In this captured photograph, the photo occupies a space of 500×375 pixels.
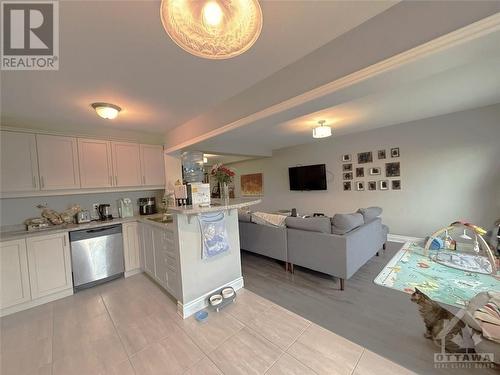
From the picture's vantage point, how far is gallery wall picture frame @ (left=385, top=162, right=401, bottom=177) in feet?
12.9

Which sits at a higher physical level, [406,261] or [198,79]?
[198,79]

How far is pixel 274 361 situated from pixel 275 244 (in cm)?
155

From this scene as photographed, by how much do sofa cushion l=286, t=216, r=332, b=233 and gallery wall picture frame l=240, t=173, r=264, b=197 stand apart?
12.5ft

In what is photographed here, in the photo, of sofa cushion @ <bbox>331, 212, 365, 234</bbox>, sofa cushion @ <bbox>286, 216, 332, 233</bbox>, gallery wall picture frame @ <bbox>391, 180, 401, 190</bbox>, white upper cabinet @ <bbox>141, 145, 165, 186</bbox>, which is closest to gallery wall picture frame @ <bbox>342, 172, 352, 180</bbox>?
gallery wall picture frame @ <bbox>391, 180, 401, 190</bbox>

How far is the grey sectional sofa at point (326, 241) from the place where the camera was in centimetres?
228

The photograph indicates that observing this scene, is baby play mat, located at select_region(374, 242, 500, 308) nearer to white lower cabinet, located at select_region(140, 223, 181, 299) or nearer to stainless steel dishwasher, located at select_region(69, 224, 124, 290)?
white lower cabinet, located at select_region(140, 223, 181, 299)

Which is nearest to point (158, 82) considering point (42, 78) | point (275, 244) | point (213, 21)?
point (42, 78)

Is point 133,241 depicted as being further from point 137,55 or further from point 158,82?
point 137,55

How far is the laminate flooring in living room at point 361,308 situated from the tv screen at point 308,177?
2411 millimetres

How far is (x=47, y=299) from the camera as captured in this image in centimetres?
231

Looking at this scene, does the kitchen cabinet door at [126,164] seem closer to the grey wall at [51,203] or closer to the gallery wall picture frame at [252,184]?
the grey wall at [51,203]

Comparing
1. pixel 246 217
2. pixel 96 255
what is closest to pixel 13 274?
pixel 96 255

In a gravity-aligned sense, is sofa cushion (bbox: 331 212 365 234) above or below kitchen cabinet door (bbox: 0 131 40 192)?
below

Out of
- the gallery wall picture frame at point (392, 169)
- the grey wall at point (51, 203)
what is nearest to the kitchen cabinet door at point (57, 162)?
the grey wall at point (51, 203)
